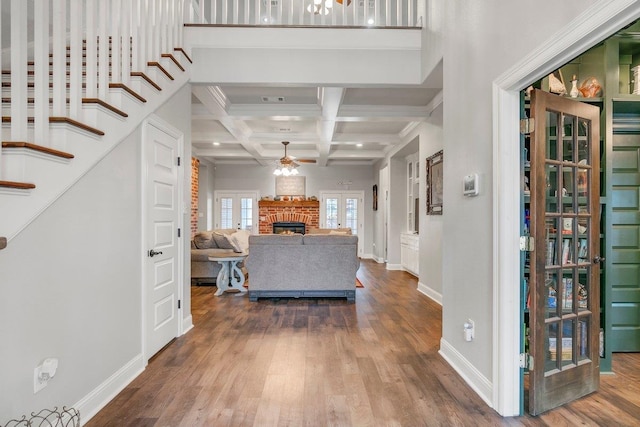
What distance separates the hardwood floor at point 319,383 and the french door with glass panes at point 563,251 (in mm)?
193

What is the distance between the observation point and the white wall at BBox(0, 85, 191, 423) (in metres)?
1.56

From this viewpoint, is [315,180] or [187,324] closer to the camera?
[187,324]

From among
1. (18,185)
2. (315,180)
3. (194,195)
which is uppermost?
(315,180)

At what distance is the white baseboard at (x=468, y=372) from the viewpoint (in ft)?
7.25

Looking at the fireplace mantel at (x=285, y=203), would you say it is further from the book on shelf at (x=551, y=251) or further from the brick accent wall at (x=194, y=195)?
the book on shelf at (x=551, y=251)

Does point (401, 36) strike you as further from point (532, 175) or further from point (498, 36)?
point (532, 175)

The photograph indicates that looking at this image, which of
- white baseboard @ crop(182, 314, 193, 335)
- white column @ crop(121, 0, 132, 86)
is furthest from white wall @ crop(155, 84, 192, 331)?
white column @ crop(121, 0, 132, 86)

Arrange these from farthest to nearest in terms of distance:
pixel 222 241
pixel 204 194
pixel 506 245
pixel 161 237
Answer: pixel 204 194, pixel 222 241, pixel 161 237, pixel 506 245

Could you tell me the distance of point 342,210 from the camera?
32.9ft

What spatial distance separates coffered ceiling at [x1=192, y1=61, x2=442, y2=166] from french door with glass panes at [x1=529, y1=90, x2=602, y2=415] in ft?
4.71

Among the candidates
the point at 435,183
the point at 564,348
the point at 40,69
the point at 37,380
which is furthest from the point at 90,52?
the point at 435,183

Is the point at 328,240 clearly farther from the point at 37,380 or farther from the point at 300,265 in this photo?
the point at 37,380

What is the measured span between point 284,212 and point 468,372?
7828 mm

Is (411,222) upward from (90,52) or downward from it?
downward
